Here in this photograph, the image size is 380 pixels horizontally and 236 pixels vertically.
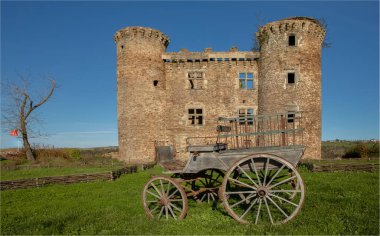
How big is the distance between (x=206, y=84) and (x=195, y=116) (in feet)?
9.41

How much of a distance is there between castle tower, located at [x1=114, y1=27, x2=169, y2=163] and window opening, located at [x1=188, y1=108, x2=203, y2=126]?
2.55 m

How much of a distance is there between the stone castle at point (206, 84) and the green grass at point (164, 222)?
35.4 feet

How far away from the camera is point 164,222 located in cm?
598

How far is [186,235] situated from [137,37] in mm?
18665

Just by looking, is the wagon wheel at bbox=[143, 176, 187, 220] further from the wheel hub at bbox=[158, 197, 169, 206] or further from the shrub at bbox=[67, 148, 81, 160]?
the shrub at bbox=[67, 148, 81, 160]

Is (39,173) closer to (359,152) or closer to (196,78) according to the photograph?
(196,78)

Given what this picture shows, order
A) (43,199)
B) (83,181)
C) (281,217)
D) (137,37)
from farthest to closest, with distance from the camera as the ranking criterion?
1. (137,37)
2. (83,181)
3. (43,199)
4. (281,217)

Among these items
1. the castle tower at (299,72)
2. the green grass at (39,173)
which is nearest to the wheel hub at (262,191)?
the green grass at (39,173)

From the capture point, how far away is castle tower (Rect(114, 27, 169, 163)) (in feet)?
68.6

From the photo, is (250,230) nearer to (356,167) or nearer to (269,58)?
(356,167)

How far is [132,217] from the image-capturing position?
21.2 ft

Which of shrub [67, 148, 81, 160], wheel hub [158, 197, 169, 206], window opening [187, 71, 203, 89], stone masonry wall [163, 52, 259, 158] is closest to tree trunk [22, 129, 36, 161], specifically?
shrub [67, 148, 81, 160]

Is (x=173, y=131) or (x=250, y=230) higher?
(x=173, y=131)

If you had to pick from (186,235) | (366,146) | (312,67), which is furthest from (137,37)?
Answer: (366,146)
